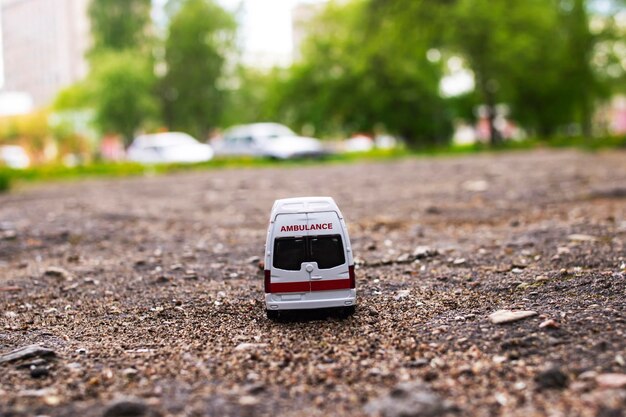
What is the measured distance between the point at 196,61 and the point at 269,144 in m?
29.1

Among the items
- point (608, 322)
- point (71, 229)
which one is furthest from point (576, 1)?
point (608, 322)

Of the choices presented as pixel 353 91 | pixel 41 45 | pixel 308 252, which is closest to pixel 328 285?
pixel 308 252

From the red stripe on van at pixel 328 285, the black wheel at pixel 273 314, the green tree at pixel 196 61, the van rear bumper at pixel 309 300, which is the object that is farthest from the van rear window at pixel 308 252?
the green tree at pixel 196 61

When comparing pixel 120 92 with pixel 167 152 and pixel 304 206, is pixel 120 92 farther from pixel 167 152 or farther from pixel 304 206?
pixel 304 206

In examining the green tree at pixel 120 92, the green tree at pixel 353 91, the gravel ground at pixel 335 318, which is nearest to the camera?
the gravel ground at pixel 335 318

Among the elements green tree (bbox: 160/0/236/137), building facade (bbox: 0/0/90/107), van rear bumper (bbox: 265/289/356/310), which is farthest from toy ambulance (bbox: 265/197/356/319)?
building facade (bbox: 0/0/90/107)

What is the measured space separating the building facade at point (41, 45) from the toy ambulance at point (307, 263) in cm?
12928

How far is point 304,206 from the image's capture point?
6.97 meters

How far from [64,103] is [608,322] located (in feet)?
243

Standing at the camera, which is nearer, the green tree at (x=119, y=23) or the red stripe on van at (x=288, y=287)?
the red stripe on van at (x=288, y=287)

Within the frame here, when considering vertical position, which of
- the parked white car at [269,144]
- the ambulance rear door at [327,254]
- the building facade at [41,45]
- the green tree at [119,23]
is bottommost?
the ambulance rear door at [327,254]

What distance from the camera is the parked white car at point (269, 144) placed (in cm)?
3434

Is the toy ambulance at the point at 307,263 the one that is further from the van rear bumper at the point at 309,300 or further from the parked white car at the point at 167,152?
the parked white car at the point at 167,152

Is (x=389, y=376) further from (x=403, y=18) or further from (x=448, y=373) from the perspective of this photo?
(x=403, y=18)
